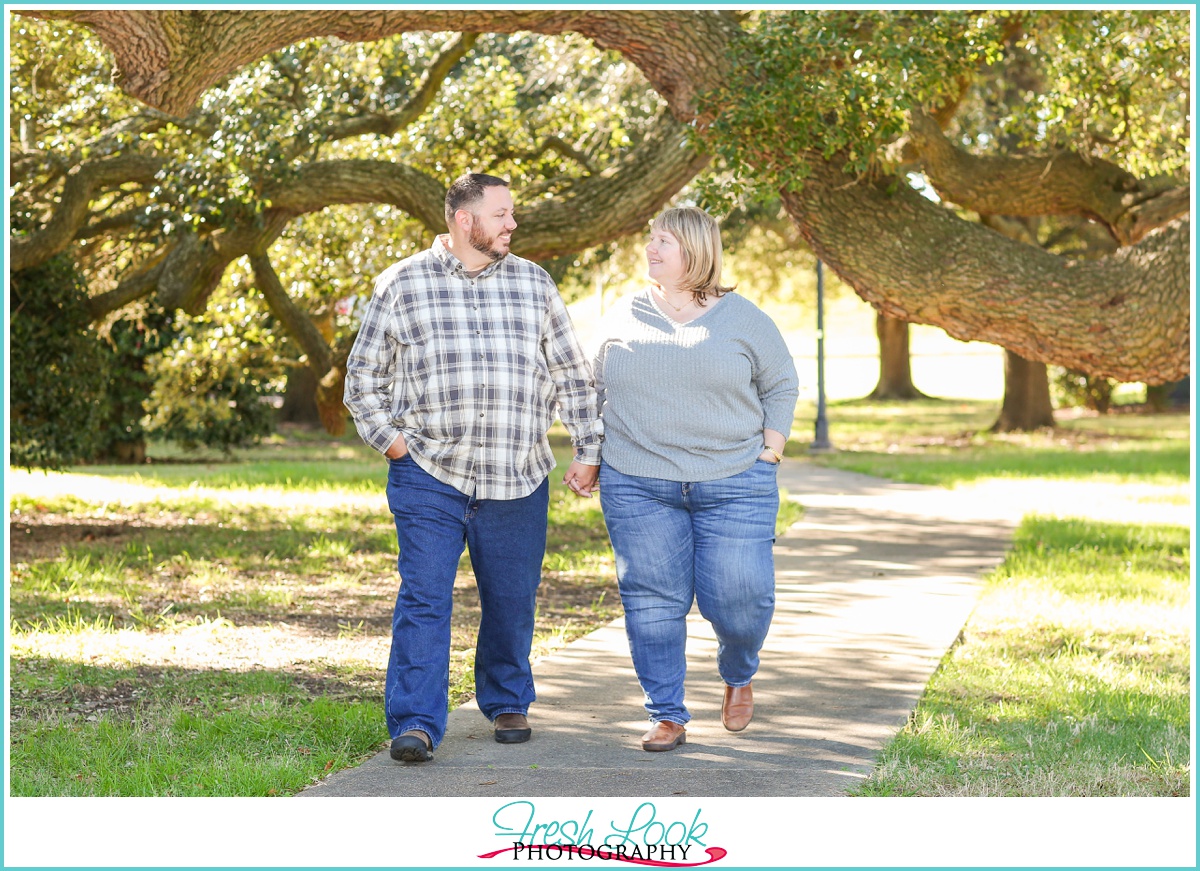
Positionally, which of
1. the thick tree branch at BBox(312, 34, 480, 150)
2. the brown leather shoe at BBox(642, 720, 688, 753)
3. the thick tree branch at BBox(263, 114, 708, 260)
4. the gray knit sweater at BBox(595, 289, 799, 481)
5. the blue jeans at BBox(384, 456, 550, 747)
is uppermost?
the thick tree branch at BBox(312, 34, 480, 150)

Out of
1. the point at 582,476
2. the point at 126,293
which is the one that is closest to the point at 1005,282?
the point at 582,476

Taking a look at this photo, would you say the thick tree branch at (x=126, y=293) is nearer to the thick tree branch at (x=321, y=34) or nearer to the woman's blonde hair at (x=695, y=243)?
the thick tree branch at (x=321, y=34)

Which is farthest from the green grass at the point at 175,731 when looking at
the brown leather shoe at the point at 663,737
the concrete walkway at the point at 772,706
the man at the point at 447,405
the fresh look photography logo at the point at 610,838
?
the brown leather shoe at the point at 663,737

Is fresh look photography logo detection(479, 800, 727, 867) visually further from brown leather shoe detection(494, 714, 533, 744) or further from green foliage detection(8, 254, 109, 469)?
green foliage detection(8, 254, 109, 469)

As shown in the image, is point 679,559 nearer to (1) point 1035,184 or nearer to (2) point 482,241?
(2) point 482,241

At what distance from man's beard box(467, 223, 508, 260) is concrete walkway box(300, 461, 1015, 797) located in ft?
6.04

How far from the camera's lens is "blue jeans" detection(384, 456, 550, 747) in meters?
4.73

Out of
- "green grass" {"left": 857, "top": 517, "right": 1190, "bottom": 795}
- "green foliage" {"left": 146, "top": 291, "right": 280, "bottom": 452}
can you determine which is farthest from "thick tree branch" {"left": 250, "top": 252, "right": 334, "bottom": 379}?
"green grass" {"left": 857, "top": 517, "right": 1190, "bottom": 795}

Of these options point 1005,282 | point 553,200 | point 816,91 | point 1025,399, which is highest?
point 816,91

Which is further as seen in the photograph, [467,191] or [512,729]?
[512,729]

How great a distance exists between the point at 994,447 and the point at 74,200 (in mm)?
14480

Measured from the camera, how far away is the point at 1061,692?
19.0ft

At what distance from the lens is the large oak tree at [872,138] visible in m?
6.97

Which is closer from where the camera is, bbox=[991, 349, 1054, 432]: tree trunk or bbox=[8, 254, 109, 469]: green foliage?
bbox=[8, 254, 109, 469]: green foliage
